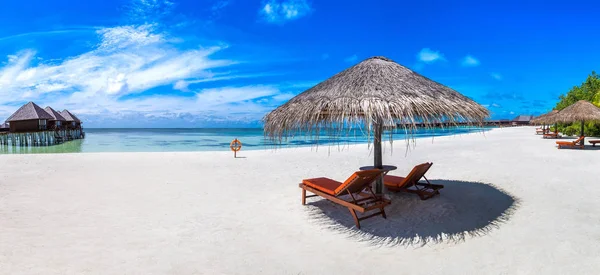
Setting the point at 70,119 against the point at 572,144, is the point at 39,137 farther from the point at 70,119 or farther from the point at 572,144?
the point at 572,144

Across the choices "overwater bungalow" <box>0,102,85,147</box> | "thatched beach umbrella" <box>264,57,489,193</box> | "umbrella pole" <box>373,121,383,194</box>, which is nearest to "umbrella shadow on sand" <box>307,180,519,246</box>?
"umbrella pole" <box>373,121,383,194</box>

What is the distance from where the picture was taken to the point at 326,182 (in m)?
5.25

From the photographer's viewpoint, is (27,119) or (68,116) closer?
(27,119)

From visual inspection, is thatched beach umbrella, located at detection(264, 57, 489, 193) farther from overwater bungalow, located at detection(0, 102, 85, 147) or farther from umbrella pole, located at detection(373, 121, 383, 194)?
overwater bungalow, located at detection(0, 102, 85, 147)

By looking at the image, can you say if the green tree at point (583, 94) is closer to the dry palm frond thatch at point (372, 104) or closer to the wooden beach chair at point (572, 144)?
the wooden beach chair at point (572, 144)

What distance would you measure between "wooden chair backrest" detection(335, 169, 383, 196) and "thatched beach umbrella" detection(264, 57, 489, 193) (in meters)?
0.62

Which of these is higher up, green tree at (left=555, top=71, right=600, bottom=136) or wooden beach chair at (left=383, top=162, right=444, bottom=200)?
green tree at (left=555, top=71, right=600, bottom=136)

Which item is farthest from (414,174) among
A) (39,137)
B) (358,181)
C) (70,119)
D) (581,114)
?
(70,119)

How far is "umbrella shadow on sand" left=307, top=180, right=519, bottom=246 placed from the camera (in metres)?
3.91

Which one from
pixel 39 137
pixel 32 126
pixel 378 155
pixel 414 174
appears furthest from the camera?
pixel 39 137

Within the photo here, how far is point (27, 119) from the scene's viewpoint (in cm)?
3133

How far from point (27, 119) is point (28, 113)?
68 cm

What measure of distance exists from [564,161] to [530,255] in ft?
28.7

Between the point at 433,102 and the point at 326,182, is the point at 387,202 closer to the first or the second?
the point at 326,182
